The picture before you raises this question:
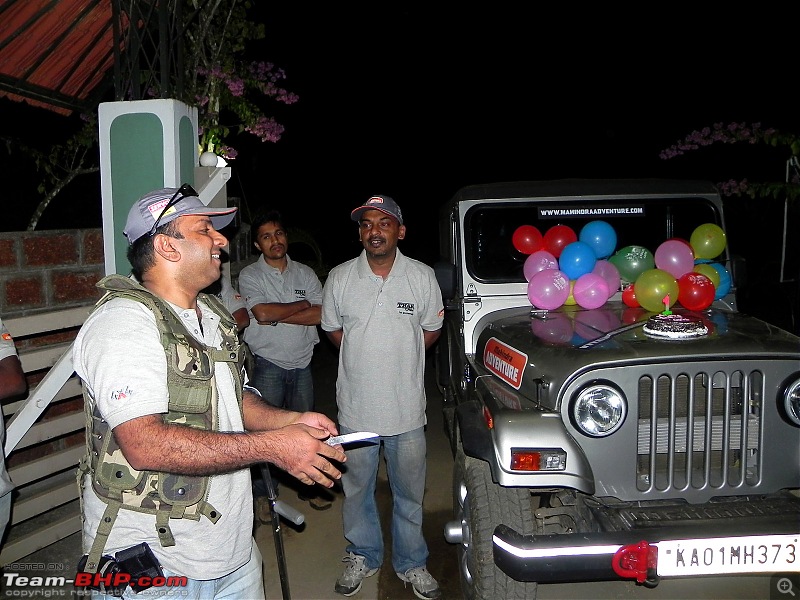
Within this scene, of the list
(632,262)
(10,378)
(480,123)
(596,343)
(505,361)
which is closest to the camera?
(10,378)

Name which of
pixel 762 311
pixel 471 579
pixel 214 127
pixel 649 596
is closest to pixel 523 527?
pixel 471 579

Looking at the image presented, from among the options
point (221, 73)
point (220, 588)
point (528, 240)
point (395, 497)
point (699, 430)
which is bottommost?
point (395, 497)

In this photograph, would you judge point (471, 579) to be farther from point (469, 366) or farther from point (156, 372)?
point (156, 372)

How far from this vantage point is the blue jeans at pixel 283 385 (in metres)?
4.51

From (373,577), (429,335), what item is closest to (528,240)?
(429,335)

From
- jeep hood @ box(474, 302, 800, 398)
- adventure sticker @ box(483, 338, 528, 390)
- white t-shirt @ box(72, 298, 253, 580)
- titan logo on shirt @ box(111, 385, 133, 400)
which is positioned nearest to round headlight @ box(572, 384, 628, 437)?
jeep hood @ box(474, 302, 800, 398)

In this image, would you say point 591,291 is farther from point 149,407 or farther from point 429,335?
point 149,407

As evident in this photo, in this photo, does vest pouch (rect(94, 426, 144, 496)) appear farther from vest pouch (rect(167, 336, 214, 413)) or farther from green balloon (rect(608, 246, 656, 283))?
green balloon (rect(608, 246, 656, 283))

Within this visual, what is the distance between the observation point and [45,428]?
381cm

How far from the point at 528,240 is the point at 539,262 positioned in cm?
30

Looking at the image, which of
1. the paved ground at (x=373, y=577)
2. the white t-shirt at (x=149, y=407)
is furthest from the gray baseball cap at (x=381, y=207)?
the paved ground at (x=373, y=577)

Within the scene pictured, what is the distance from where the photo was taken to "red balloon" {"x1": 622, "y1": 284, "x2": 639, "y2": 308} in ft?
12.8

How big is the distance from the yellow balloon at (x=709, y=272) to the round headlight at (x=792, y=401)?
1.13 meters

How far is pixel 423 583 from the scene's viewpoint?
3.56m
